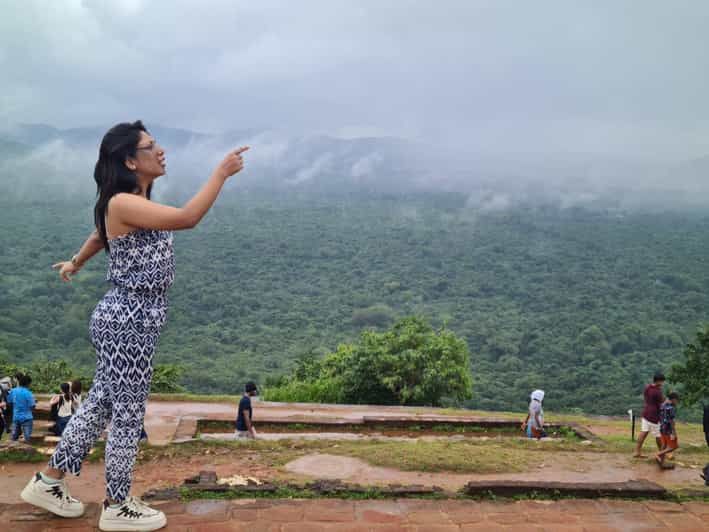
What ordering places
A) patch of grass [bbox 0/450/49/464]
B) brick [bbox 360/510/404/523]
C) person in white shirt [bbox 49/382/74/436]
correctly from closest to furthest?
brick [bbox 360/510/404/523] < patch of grass [bbox 0/450/49/464] < person in white shirt [bbox 49/382/74/436]

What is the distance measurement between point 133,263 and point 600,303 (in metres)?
81.4

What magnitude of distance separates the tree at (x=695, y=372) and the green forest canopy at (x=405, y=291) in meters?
14.3

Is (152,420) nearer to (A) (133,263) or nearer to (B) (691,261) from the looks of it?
(A) (133,263)

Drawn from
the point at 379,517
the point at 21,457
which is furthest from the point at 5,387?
the point at 379,517

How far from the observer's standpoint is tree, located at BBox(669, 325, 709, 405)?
17172 mm

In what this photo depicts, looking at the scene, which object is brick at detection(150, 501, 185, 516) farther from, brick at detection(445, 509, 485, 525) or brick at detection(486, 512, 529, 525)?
brick at detection(486, 512, 529, 525)

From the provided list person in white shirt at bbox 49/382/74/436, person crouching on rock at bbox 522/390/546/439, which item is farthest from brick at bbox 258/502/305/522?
person crouching on rock at bbox 522/390/546/439

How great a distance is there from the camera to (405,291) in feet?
301

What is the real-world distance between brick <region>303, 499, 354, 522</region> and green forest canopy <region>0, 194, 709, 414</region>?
3020 centimetres

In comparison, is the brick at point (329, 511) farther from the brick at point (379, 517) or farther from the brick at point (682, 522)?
the brick at point (682, 522)

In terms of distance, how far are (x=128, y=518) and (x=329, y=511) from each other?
1.08 meters

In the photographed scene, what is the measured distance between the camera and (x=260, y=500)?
12.7 ft

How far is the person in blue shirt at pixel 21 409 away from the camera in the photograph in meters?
8.33

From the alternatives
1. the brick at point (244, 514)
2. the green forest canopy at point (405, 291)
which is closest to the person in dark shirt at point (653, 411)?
the brick at point (244, 514)
